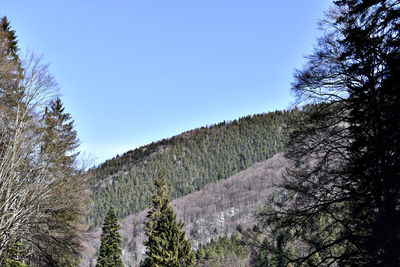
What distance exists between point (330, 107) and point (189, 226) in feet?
498

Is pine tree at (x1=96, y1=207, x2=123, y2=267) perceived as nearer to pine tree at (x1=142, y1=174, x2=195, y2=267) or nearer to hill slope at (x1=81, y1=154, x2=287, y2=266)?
pine tree at (x1=142, y1=174, x2=195, y2=267)

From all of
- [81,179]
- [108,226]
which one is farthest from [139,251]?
[81,179]

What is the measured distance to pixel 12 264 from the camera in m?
9.37

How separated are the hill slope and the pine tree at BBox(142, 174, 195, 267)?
112482 mm

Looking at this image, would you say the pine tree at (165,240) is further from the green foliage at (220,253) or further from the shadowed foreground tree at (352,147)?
the green foliage at (220,253)

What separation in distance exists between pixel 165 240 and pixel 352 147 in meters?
18.7

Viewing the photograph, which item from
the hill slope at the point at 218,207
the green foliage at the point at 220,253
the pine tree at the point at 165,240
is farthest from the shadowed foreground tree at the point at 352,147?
the hill slope at the point at 218,207

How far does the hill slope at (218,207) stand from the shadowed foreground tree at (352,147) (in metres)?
129

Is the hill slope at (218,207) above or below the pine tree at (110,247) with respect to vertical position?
above

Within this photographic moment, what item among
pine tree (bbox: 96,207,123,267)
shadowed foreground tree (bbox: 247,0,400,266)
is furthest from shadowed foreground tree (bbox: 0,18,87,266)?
pine tree (bbox: 96,207,123,267)

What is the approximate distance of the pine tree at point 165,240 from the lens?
22.6 meters

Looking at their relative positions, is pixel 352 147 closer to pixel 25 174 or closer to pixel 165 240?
pixel 25 174

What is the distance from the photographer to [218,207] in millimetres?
164875

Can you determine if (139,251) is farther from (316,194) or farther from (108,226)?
(316,194)
